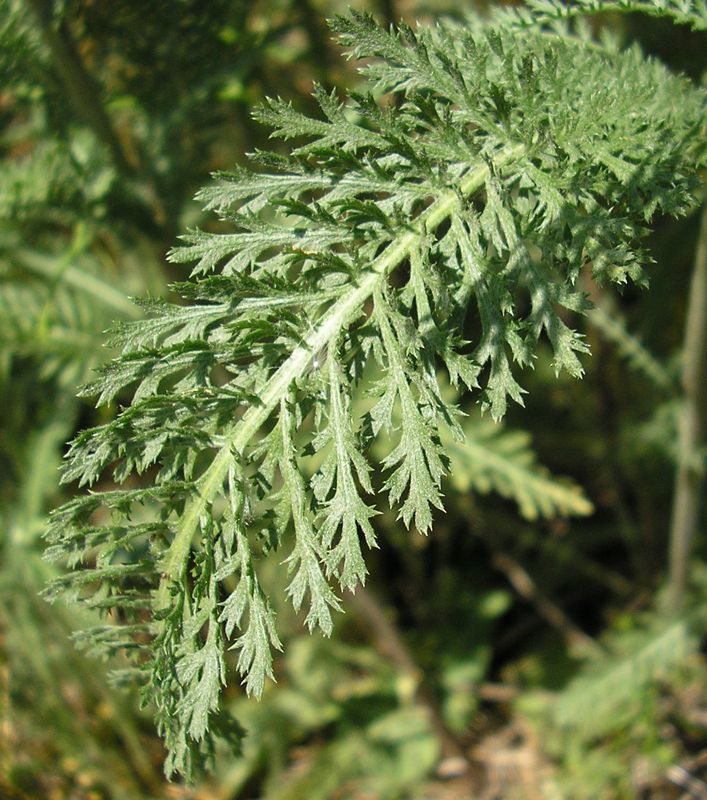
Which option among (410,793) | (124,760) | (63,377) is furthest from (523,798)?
(63,377)

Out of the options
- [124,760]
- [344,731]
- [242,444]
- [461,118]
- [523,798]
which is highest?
[461,118]

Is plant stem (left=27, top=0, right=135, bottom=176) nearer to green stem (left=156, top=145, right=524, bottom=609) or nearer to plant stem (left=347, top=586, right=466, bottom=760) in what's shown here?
green stem (left=156, top=145, right=524, bottom=609)

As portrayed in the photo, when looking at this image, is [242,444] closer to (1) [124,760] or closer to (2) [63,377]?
(2) [63,377]

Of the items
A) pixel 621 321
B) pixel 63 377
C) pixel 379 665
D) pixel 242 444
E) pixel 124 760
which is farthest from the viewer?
pixel 379 665

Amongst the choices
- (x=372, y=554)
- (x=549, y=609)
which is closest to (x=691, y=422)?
(x=549, y=609)

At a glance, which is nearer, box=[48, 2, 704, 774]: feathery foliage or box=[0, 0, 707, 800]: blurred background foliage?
box=[48, 2, 704, 774]: feathery foliage

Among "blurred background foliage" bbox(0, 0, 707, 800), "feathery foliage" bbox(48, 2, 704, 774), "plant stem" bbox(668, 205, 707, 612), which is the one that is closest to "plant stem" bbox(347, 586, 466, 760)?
"blurred background foliage" bbox(0, 0, 707, 800)
